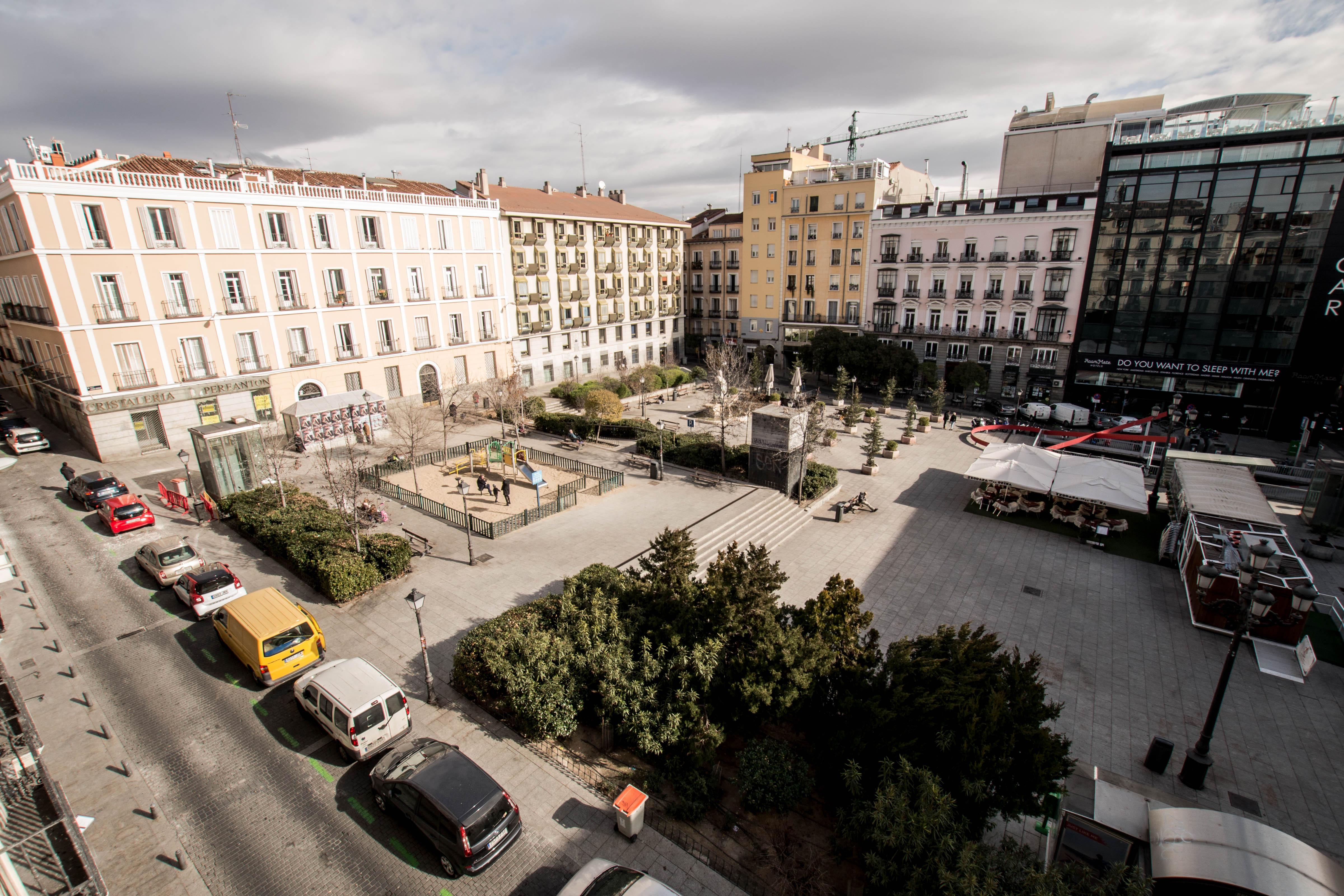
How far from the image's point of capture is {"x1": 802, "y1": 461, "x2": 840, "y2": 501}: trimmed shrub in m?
27.7

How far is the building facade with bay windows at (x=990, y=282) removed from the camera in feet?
144

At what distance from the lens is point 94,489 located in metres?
24.1

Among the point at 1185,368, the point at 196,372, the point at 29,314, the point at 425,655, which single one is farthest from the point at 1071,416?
the point at 29,314

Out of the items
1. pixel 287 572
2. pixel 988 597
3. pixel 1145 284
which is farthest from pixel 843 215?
pixel 287 572

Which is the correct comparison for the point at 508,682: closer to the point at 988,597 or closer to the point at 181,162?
the point at 988,597

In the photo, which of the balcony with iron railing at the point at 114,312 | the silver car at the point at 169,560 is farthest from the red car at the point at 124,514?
the balcony with iron railing at the point at 114,312

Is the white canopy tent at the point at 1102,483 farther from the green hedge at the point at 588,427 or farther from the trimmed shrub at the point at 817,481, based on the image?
the green hedge at the point at 588,427

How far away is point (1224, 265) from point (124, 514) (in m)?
60.2

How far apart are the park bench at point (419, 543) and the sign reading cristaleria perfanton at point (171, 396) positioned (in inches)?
739

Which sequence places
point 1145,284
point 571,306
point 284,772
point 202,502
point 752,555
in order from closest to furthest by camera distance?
1. point 284,772
2. point 752,555
3. point 202,502
4. point 1145,284
5. point 571,306

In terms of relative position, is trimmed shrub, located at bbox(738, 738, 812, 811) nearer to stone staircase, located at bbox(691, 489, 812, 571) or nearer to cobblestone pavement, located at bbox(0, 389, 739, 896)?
cobblestone pavement, located at bbox(0, 389, 739, 896)

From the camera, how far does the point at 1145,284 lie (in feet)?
134

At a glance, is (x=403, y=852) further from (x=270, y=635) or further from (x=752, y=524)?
(x=752, y=524)

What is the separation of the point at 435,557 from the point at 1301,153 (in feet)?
173
